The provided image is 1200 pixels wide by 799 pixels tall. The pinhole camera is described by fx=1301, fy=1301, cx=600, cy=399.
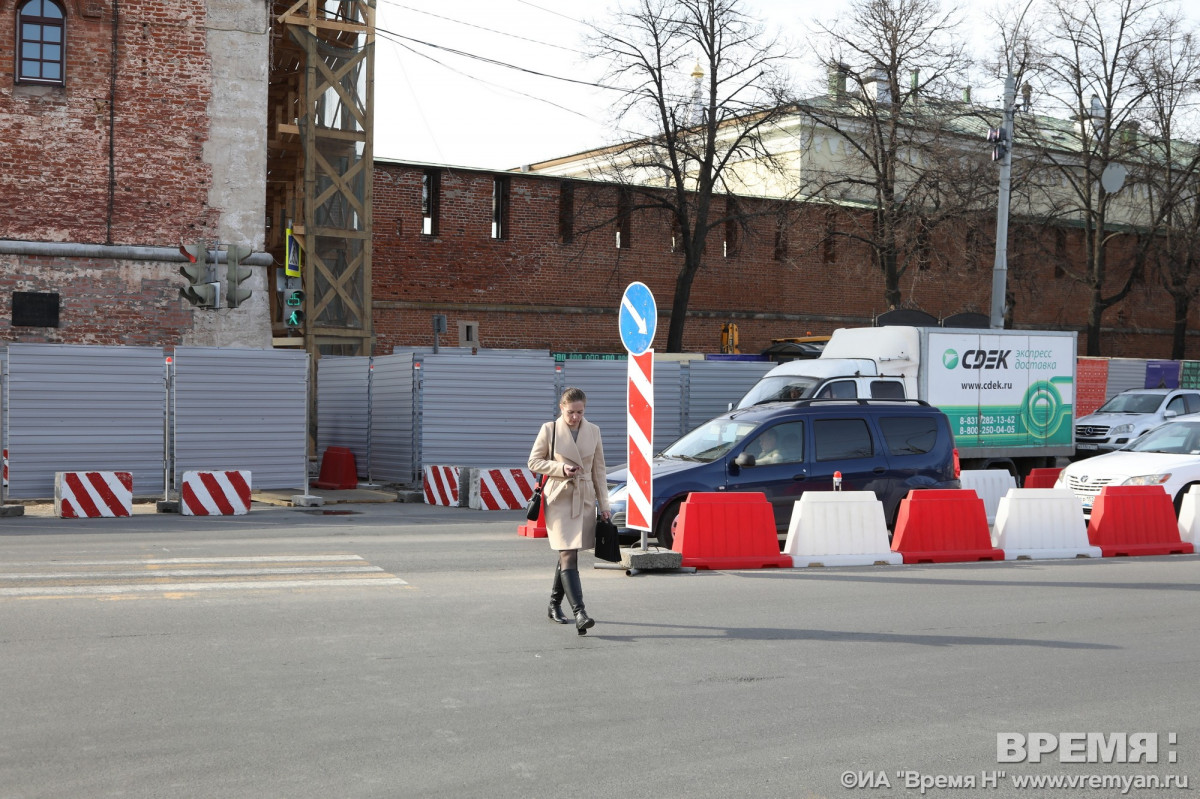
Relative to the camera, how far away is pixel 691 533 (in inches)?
491

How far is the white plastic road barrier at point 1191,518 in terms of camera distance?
1503 cm

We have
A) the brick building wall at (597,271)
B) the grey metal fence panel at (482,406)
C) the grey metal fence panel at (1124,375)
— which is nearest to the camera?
the grey metal fence panel at (482,406)

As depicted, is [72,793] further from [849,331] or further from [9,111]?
[9,111]

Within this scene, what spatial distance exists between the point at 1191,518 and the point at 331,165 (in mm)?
22332

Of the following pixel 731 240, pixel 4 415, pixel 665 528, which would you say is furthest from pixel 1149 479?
pixel 731 240

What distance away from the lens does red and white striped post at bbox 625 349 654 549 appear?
11789 millimetres

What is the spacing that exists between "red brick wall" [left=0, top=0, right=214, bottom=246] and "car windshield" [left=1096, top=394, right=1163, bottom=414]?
68.1 feet

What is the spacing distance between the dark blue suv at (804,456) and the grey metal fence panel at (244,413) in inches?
282

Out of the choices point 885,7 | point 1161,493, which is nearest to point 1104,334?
point 885,7

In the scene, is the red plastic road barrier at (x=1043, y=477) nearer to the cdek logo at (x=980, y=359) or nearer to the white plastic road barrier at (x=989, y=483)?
the white plastic road barrier at (x=989, y=483)

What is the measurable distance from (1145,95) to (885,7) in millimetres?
9903

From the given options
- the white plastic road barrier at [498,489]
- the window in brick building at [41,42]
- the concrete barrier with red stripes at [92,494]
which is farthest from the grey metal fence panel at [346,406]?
the window in brick building at [41,42]

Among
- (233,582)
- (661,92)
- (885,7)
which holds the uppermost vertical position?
(885,7)

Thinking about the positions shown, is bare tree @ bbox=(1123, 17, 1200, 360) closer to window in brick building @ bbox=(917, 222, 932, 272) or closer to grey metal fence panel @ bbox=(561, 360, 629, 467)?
window in brick building @ bbox=(917, 222, 932, 272)
